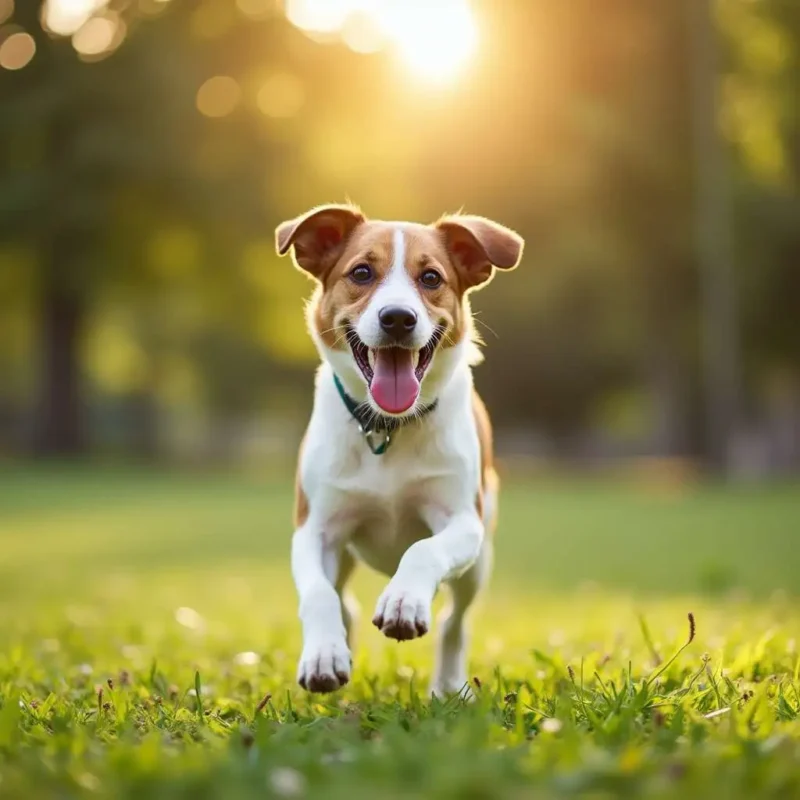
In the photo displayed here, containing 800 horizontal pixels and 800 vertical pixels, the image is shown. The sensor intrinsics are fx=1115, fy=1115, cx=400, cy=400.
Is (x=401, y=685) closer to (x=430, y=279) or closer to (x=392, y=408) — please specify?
(x=392, y=408)

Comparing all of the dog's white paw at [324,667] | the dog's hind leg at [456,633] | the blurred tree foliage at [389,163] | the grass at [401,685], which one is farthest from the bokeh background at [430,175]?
the dog's white paw at [324,667]

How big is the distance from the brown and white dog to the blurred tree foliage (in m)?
25.7

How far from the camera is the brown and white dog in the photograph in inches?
184

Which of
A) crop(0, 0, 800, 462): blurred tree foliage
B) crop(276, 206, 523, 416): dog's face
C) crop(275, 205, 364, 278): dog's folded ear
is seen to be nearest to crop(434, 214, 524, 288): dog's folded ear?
crop(276, 206, 523, 416): dog's face

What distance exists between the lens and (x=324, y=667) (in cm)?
390

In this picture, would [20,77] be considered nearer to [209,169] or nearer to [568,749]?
[209,169]

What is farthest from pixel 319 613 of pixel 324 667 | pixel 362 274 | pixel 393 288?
pixel 362 274

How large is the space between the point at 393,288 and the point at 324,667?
1705 mm

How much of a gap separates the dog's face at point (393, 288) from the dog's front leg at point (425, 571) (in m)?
0.53

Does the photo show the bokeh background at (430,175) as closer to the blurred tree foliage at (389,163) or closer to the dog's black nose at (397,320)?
the blurred tree foliage at (389,163)

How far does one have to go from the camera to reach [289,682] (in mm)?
4941

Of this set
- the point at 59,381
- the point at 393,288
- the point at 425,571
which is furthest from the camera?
the point at 59,381

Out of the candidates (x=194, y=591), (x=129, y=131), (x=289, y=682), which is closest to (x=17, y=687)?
(x=289, y=682)

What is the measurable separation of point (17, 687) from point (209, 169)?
27.9 metres
